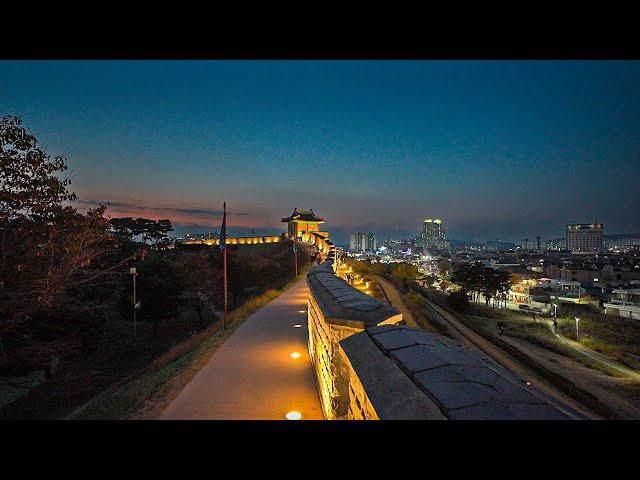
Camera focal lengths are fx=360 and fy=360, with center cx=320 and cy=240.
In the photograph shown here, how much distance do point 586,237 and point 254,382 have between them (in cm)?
17496

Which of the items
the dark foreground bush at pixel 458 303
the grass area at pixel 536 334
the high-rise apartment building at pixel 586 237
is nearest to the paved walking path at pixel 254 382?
the grass area at pixel 536 334

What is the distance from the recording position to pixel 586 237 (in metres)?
144

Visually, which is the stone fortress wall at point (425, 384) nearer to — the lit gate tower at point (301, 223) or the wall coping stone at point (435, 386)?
the wall coping stone at point (435, 386)

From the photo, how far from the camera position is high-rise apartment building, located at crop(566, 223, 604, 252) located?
140 m

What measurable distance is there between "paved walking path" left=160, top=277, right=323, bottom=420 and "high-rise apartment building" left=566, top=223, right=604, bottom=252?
548 ft

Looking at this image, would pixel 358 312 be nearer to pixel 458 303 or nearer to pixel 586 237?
pixel 458 303

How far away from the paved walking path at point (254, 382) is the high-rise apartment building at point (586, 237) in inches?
6577

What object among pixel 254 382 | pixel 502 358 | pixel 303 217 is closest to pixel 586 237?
pixel 303 217
